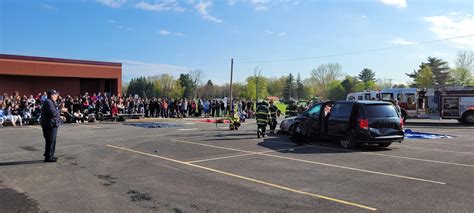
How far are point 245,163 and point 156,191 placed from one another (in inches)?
137

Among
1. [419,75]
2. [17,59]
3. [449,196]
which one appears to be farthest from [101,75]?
[419,75]

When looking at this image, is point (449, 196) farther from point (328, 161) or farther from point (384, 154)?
point (384, 154)

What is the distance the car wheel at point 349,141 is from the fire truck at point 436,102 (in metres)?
16.3

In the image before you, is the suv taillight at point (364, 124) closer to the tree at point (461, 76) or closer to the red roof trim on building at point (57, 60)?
the red roof trim on building at point (57, 60)

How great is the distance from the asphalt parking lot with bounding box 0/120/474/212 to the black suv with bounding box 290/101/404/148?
1.35ft

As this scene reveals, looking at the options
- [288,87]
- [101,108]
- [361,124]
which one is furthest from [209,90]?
[361,124]

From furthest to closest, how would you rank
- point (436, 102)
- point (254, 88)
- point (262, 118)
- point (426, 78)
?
point (254, 88), point (426, 78), point (436, 102), point (262, 118)

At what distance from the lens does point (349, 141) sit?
13289 millimetres

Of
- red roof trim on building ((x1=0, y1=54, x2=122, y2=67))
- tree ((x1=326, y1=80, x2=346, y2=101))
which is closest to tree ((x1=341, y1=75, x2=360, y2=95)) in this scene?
tree ((x1=326, y1=80, x2=346, y2=101))

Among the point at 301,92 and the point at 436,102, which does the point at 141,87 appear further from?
the point at 436,102

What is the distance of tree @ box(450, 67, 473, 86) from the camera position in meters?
81.4

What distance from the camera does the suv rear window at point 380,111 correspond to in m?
13.1

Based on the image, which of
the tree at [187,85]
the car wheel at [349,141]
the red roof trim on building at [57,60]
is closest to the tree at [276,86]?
the tree at [187,85]

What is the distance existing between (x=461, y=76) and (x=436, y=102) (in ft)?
205
